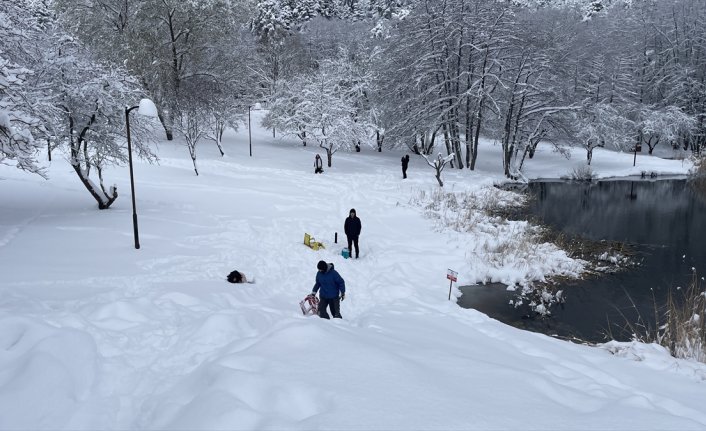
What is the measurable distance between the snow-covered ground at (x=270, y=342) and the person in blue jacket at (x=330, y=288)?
0.58 m

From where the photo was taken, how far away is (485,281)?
41.5ft

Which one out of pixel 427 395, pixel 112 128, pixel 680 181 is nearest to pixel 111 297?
pixel 427 395

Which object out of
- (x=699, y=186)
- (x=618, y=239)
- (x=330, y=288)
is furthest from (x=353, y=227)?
(x=699, y=186)

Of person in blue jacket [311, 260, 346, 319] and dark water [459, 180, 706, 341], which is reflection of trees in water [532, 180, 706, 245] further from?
person in blue jacket [311, 260, 346, 319]

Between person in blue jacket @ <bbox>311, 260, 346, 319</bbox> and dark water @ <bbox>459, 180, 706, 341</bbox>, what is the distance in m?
4.14

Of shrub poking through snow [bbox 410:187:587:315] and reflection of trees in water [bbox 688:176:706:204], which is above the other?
reflection of trees in water [bbox 688:176:706:204]

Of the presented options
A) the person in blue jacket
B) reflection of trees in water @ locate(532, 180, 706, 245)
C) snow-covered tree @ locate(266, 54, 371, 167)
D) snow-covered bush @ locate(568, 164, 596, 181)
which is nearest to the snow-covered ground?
the person in blue jacket

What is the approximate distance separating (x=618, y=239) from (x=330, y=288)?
14.6m

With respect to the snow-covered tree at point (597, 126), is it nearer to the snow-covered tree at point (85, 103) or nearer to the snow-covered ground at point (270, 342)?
the snow-covered ground at point (270, 342)

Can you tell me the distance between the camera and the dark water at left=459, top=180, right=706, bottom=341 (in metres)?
10.6

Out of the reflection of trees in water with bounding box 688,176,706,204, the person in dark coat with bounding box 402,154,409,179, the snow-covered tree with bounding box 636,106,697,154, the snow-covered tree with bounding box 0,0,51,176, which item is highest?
the snow-covered tree with bounding box 636,106,697,154

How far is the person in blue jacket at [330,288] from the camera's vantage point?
8367 millimetres

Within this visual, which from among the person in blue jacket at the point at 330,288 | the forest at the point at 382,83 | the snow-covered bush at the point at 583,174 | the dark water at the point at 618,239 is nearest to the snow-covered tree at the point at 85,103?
the forest at the point at 382,83

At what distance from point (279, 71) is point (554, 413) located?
1712 inches
